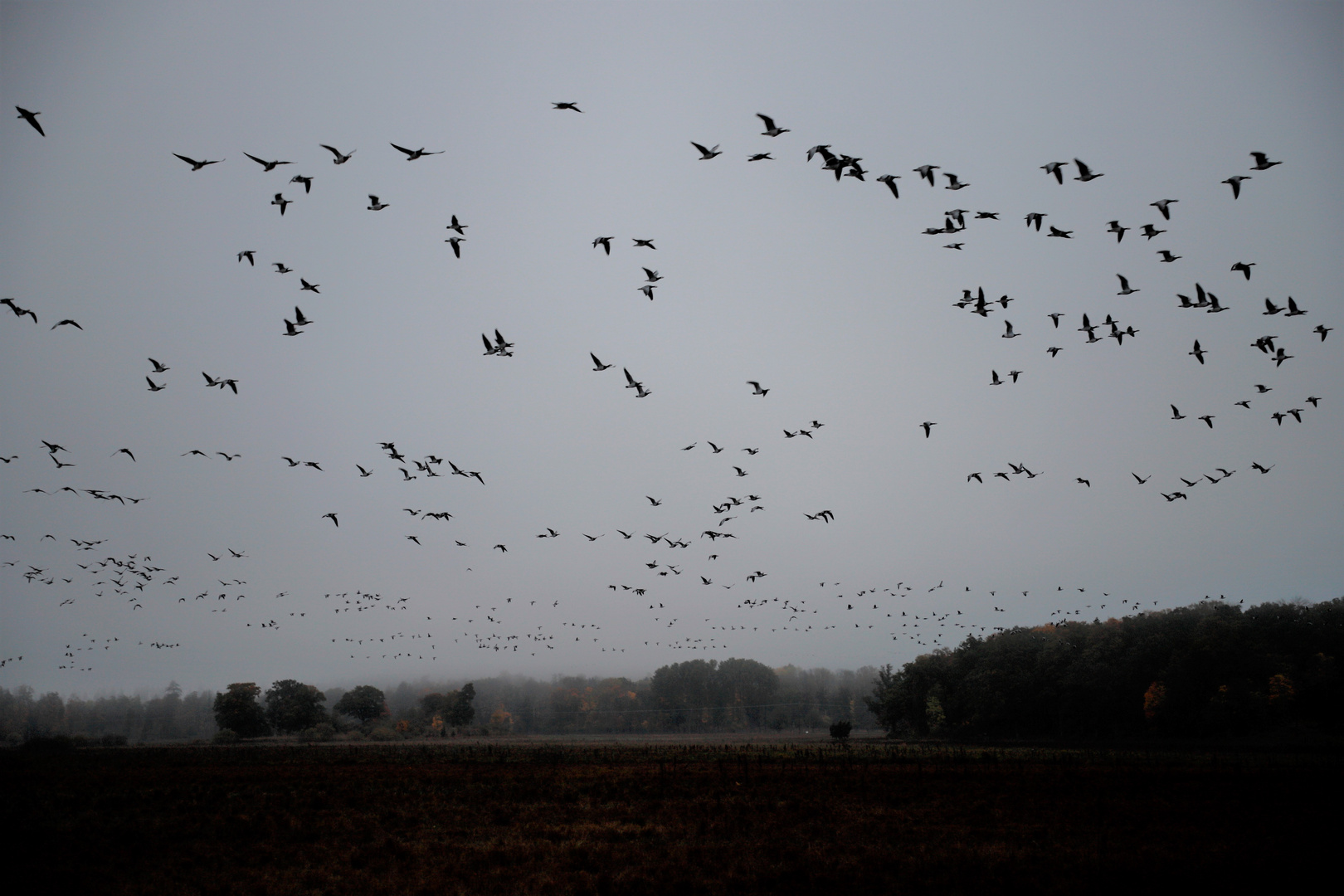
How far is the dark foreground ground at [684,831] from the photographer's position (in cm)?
1767

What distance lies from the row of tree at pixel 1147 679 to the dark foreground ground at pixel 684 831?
2800 centimetres

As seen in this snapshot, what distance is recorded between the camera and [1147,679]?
238 feet

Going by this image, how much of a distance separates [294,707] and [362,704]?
16.5 m

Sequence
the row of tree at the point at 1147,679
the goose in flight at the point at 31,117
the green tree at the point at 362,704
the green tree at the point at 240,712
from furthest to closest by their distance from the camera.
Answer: the green tree at the point at 362,704 → the green tree at the point at 240,712 → the row of tree at the point at 1147,679 → the goose in flight at the point at 31,117

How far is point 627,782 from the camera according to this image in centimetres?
3606

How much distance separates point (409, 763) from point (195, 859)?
37.5 m

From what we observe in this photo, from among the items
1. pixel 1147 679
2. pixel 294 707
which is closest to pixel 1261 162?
pixel 1147 679

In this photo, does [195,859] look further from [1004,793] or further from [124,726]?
[124,726]

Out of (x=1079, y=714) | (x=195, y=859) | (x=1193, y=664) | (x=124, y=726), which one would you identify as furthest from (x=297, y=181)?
(x=124, y=726)

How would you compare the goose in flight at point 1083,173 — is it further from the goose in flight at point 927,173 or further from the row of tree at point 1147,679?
the row of tree at point 1147,679

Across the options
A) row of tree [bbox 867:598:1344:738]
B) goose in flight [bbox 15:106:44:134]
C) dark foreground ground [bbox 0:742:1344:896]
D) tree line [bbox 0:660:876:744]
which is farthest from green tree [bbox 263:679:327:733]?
goose in flight [bbox 15:106:44:134]

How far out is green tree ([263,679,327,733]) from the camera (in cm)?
11244

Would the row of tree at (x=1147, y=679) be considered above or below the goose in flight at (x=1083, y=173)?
below

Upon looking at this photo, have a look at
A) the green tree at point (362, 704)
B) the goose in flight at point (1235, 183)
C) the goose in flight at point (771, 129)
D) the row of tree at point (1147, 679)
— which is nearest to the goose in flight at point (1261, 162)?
the goose in flight at point (1235, 183)
